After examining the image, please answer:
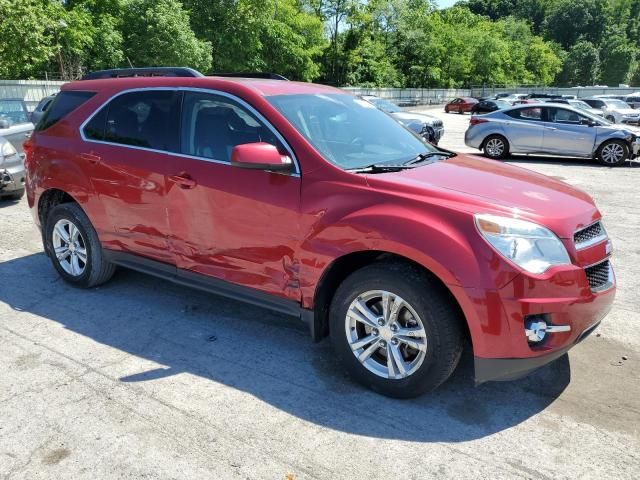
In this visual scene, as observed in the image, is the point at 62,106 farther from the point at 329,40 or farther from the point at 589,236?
the point at 329,40

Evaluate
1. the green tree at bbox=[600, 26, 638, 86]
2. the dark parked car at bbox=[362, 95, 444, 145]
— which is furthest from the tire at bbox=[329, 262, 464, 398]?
the green tree at bbox=[600, 26, 638, 86]

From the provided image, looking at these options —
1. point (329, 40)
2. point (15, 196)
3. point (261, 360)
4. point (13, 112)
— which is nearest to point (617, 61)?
point (329, 40)

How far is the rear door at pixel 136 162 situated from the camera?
4.15m

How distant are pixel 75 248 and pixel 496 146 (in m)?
12.4

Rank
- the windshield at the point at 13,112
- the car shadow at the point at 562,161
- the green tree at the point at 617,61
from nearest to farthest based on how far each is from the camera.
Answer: the windshield at the point at 13,112 < the car shadow at the point at 562,161 < the green tree at the point at 617,61

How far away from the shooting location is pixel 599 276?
3.21 m

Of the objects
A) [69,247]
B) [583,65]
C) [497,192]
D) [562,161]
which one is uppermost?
[583,65]

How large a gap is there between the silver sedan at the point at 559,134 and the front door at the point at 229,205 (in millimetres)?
12174

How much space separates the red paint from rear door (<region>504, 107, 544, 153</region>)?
1102 cm

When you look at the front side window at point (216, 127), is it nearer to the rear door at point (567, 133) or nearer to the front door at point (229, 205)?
the front door at point (229, 205)

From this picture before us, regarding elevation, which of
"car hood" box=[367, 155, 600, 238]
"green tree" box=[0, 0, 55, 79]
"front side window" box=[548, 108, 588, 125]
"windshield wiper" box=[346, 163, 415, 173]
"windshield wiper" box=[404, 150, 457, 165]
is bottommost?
"front side window" box=[548, 108, 588, 125]

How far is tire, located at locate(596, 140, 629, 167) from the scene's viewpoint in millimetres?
13547

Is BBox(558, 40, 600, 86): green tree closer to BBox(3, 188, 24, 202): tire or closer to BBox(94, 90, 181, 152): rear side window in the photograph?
BBox(3, 188, 24, 202): tire

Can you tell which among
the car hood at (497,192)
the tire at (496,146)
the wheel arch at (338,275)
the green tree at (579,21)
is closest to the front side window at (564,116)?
the tire at (496,146)
